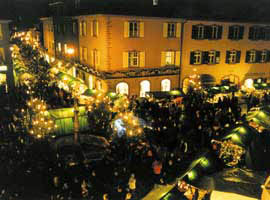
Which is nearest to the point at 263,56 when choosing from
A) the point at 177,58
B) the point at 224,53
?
the point at 224,53

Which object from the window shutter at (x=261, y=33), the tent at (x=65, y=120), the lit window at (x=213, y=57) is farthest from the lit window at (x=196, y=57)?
the tent at (x=65, y=120)

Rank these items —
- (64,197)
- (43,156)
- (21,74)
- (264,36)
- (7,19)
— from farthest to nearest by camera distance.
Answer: (264,36) < (21,74) < (7,19) < (43,156) < (64,197)

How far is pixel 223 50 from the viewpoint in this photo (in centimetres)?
2883

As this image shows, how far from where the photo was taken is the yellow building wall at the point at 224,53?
2711cm

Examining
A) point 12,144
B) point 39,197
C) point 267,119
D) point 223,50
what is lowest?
point 39,197

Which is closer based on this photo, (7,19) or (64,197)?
(64,197)

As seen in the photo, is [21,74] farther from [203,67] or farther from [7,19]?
[203,67]

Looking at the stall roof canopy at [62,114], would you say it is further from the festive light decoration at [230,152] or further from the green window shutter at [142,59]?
the green window shutter at [142,59]

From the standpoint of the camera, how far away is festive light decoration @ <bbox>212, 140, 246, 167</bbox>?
1125cm

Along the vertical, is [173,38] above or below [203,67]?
above

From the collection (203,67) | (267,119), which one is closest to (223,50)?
(203,67)

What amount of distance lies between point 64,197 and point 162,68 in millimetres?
17791

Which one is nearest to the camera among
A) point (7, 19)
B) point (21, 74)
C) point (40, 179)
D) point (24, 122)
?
point (40, 179)

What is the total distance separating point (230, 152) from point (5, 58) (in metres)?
23.4
